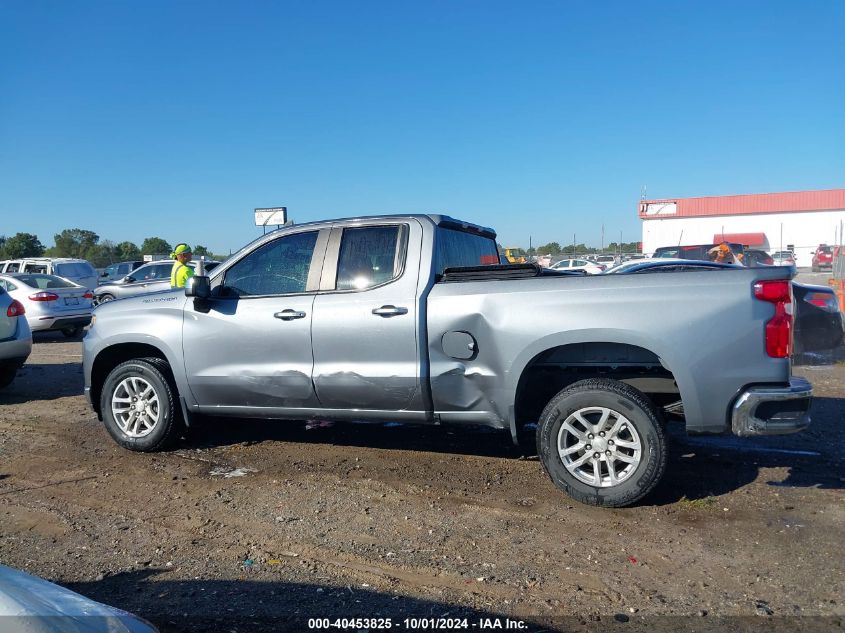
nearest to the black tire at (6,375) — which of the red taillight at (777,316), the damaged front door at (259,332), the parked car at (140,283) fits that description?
the parked car at (140,283)

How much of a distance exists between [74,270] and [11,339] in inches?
458

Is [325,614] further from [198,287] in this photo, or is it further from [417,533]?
[198,287]

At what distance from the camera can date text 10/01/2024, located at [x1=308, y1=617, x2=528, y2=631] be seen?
2.91 m

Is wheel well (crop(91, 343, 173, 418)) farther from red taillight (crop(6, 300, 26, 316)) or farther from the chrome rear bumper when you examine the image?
the chrome rear bumper

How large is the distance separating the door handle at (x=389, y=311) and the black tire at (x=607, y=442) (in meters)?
1.21

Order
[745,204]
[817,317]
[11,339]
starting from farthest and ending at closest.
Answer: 1. [745,204]
2. [817,317]
3. [11,339]

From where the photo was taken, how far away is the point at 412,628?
2902 mm

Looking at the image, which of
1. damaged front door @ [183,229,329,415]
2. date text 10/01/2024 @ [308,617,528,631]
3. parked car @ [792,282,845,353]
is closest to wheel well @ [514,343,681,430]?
damaged front door @ [183,229,329,415]

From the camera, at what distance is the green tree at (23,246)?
5055 centimetres

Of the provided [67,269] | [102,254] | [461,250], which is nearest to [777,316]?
[461,250]

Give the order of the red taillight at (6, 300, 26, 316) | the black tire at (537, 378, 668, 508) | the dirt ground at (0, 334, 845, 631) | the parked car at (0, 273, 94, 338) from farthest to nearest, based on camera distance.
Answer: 1. the parked car at (0, 273, 94, 338)
2. the red taillight at (6, 300, 26, 316)
3. the black tire at (537, 378, 668, 508)
4. the dirt ground at (0, 334, 845, 631)

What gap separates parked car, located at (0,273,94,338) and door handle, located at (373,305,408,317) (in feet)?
36.2

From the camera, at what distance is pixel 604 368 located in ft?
15.7

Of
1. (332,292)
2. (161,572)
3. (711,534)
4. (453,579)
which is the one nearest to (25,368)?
(332,292)
